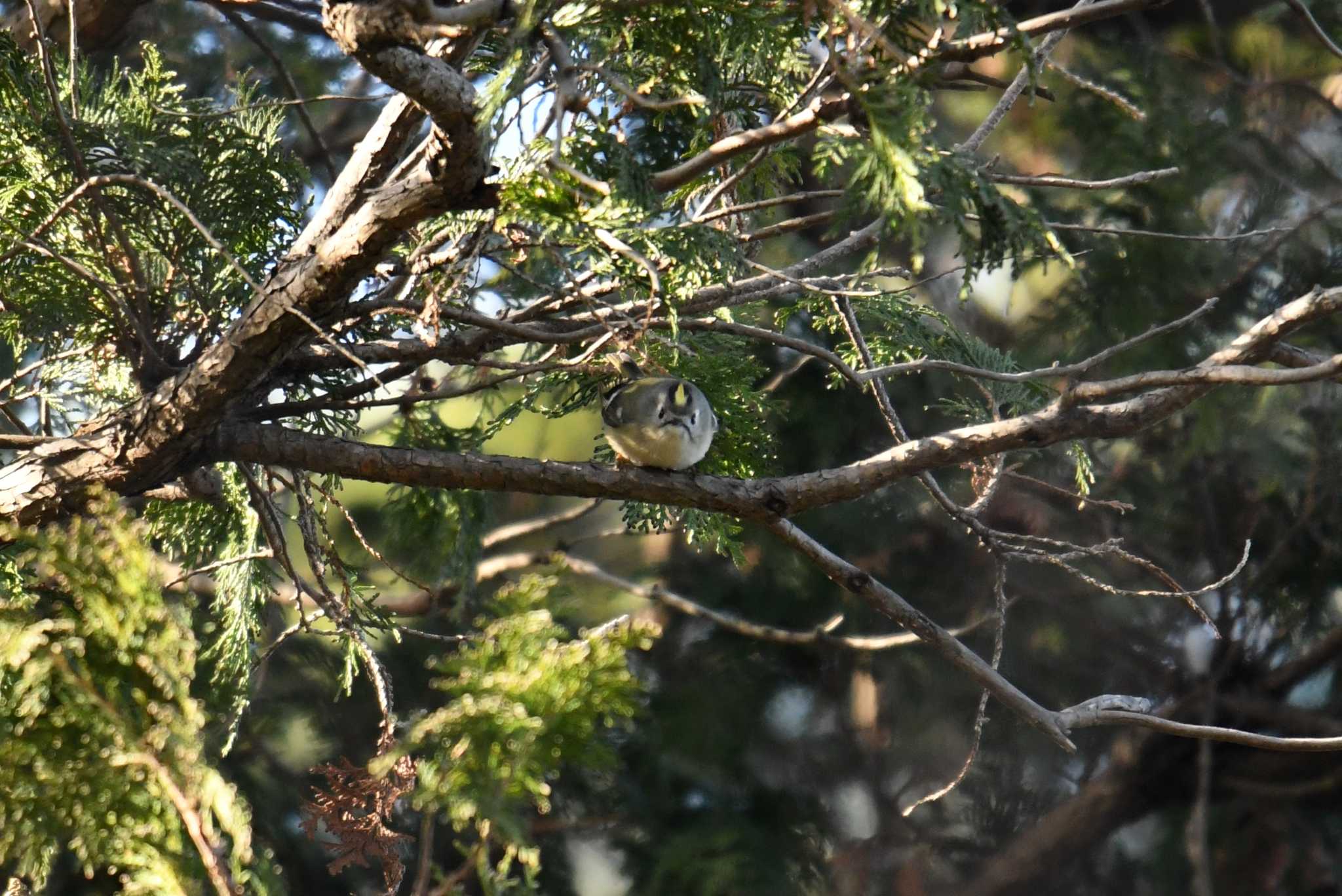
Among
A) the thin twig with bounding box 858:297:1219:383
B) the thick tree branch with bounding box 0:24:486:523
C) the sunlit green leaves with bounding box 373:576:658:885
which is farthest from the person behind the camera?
the thin twig with bounding box 858:297:1219:383

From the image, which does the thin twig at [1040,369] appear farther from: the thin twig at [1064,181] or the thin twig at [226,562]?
the thin twig at [226,562]

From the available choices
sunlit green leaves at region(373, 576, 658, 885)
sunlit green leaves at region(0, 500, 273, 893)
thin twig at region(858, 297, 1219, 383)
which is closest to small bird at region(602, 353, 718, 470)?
thin twig at region(858, 297, 1219, 383)

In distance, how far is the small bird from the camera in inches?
88.9

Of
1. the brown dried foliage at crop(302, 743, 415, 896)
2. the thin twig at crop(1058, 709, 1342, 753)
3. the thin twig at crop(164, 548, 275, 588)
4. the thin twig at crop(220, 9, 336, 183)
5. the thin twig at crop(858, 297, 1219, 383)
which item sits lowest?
the thin twig at crop(1058, 709, 1342, 753)

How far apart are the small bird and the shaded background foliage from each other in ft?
3.43

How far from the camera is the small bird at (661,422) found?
88.9 inches

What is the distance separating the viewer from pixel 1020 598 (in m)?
3.95

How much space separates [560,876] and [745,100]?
120 inches

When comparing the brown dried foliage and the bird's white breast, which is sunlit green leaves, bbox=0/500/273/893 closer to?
the brown dried foliage

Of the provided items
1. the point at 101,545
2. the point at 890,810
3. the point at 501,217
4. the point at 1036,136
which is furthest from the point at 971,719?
the point at 101,545

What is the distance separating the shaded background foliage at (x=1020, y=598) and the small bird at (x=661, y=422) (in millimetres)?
1046

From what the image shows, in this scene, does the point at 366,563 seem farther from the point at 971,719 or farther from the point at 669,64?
the point at 669,64

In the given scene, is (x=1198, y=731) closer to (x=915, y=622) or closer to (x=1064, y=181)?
(x=915, y=622)

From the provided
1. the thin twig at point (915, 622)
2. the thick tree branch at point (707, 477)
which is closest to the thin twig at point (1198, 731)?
the thin twig at point (915, 622)
